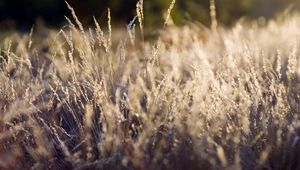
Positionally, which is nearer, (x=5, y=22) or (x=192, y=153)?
(x=192, y=153)

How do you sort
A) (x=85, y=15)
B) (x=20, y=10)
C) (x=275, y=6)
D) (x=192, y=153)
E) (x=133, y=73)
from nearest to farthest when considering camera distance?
(x=192, y=153)
(x=133, y=73)
(x=85, y=15)
(x=20, y=10)
(x=275, y=6)

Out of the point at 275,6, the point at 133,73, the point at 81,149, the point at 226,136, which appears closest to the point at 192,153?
the point at 226,136

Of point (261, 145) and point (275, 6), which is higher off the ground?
point (261, 145)

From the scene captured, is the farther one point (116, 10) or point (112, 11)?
point (116, 10)

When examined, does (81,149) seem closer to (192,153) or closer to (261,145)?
(192,153)
